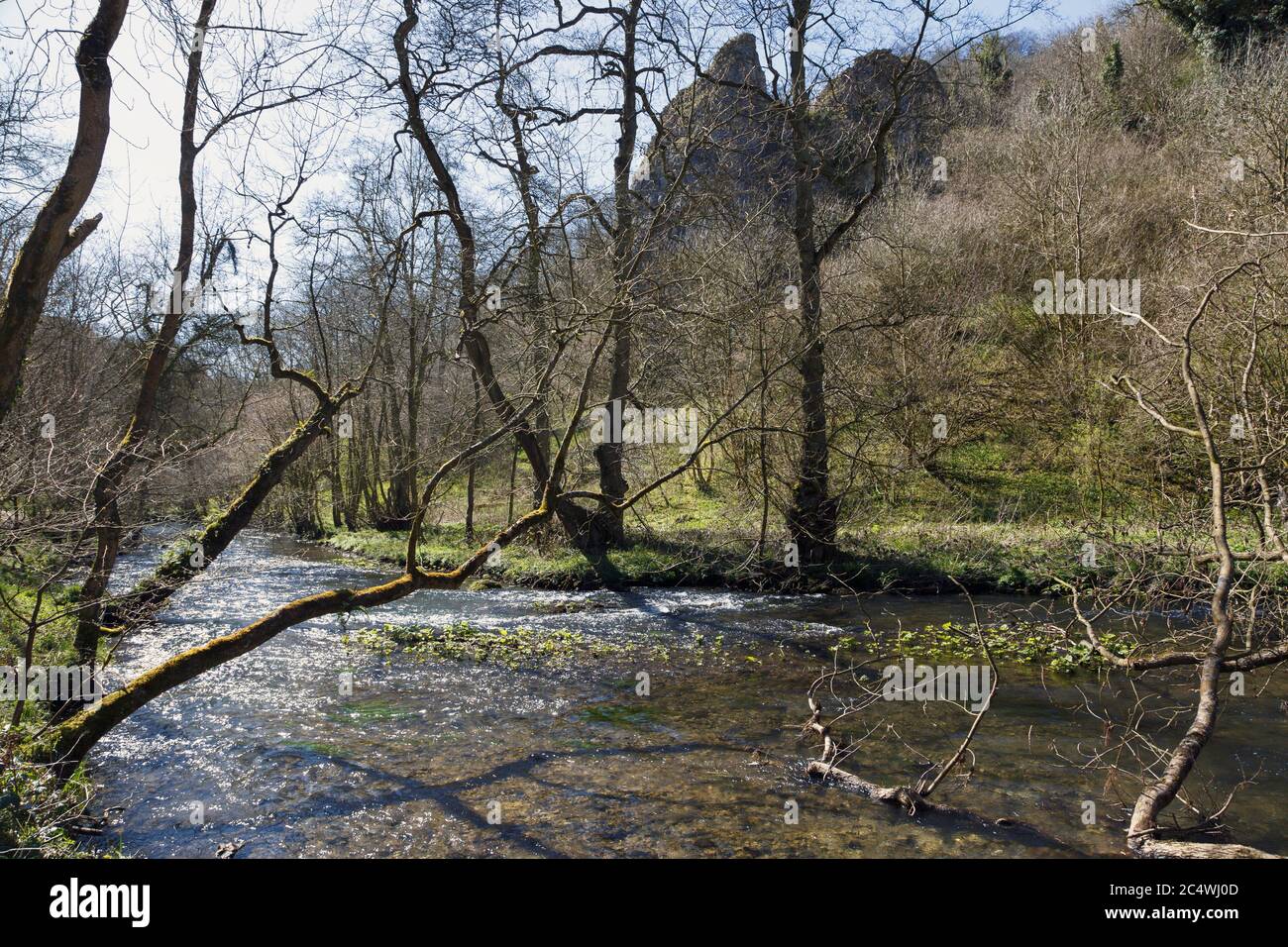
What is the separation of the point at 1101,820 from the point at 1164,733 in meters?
2.19

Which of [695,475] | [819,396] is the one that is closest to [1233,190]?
[819,396]

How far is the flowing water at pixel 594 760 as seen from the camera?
5.80 meters

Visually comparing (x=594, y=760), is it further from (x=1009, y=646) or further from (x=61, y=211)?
(x=1009, y=646)

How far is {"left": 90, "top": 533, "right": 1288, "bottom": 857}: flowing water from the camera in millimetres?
5805

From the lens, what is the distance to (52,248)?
175 inches

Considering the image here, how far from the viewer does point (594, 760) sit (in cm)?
727
